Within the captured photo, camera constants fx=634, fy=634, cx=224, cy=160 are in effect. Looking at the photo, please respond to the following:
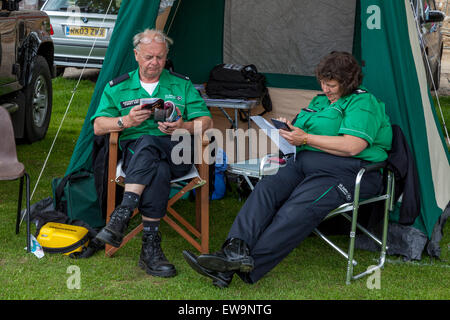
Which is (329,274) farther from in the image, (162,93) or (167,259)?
(162,93)

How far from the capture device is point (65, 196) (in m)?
3.64

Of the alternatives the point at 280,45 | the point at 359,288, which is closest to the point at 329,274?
the point at 359,288

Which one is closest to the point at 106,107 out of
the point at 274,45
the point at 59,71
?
the point at 274,45

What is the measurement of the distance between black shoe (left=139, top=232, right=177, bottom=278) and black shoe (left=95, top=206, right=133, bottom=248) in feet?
0.57

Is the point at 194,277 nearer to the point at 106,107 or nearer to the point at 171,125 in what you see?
the point at 171,125

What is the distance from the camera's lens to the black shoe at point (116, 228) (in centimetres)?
293

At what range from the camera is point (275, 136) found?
3182 millimetres

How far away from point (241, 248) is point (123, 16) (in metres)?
1.57

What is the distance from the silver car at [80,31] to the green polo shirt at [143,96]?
458 cm

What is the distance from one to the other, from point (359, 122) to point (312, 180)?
1.14 ft

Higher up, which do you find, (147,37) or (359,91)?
(147,37)

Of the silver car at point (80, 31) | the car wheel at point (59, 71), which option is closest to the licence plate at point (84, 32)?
the silver car at point (80, 31)

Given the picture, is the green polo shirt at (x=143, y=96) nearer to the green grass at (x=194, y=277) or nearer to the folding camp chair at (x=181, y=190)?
the folding camp chair at (x=181, y=190)

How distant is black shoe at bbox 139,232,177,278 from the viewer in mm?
3031
